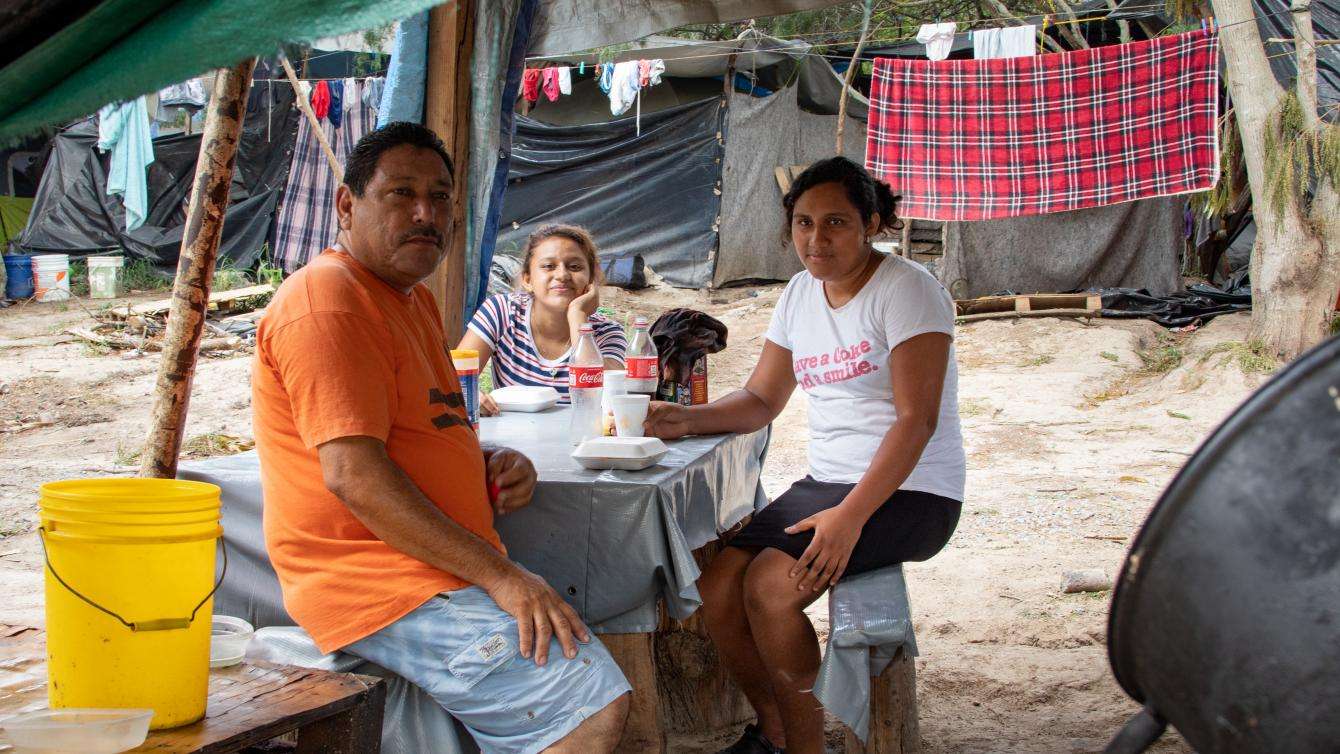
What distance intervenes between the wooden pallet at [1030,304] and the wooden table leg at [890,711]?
28.0 ft

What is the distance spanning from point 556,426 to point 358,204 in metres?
1.24

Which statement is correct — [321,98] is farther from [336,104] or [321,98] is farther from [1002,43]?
[1002,43]

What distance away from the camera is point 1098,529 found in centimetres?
553

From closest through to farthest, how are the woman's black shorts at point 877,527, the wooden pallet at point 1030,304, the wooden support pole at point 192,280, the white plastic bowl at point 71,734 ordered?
1. the white plastic bowl at point 71,734
2. the wooden support pole at point 192,280
3. the woman's black shorts at point 877,527
4. the wooden pallet at point 1030,304

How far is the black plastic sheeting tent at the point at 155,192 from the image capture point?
44.3 ft

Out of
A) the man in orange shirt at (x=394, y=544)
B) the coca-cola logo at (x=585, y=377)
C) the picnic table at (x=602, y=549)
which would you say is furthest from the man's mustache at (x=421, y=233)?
the coca-cola logo at (x=585, y=377)

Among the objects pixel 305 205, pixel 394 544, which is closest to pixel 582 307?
pixel 394 544

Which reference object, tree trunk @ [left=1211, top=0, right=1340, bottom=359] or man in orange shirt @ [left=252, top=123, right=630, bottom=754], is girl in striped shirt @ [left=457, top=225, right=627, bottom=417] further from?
tree trunk @ [left=1211, top=0, right=1340, bottom=359]

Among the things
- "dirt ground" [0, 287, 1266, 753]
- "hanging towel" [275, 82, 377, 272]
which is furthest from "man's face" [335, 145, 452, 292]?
"hanging towel" [275, 82, 377, 272]

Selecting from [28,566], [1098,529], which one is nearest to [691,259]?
[1098,529]

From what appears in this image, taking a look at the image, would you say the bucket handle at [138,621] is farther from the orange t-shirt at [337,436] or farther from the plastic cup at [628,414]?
the plastic cup at [628,414]

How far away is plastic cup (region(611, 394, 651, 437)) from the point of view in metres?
2.91

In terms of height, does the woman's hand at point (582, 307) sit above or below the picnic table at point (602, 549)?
above

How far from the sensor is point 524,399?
3814mm
